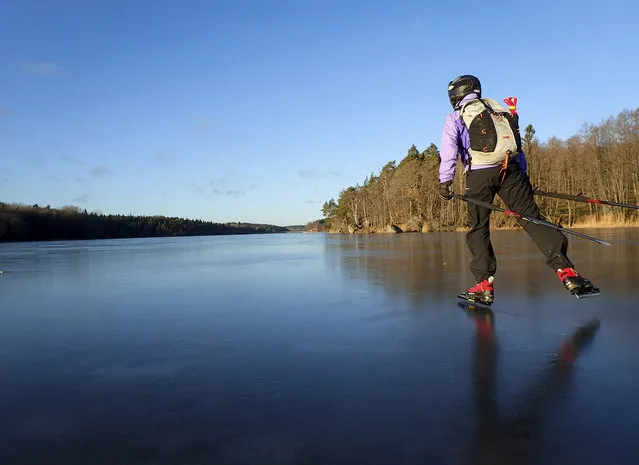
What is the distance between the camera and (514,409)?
1.50 metres

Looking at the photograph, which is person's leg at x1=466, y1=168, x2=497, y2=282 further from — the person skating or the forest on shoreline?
the forest on shoreline

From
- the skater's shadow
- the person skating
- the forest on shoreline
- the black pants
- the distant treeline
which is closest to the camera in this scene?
the skater's shadow

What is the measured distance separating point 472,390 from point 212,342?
61.2 inches

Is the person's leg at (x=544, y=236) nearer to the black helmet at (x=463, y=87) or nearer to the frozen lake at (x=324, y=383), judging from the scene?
the frozen lake at (x=324, y=383)

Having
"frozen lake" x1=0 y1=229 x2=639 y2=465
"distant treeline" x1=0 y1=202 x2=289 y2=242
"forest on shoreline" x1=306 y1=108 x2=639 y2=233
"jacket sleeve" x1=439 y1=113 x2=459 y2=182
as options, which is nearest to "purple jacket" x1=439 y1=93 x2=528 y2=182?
"jacket sleeve" x1=439 y1=113 x2=459 y2=182

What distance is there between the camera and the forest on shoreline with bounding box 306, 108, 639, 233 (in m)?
34.2

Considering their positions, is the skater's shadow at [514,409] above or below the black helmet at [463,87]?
below

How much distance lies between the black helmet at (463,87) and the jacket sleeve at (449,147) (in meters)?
0.22

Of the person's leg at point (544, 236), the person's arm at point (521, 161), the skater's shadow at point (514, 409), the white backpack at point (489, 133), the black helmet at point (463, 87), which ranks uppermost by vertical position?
the black helmet at point (463, 87)

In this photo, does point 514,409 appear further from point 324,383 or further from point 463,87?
point 463,87

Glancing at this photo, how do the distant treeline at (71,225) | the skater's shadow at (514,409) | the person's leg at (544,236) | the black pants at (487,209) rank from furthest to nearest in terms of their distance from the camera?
1. the distant treeline at (71,225)
2. the black pants at (487,209)
3. the person's leg at (544,236)
4. the skater's shadow at (514,409)

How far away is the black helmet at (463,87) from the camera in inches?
149

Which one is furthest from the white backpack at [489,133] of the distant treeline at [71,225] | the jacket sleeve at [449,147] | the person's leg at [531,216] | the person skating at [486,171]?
the distant treeline at [71,225]

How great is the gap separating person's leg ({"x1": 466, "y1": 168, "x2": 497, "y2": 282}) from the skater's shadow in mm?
1271
